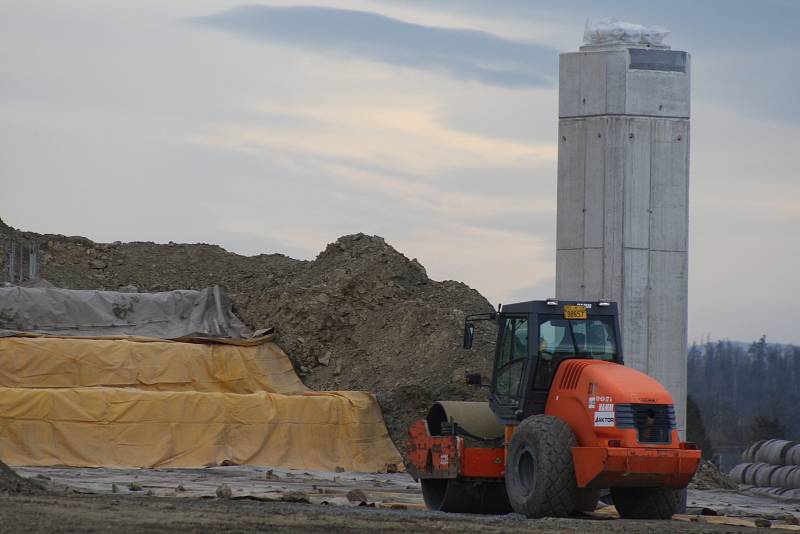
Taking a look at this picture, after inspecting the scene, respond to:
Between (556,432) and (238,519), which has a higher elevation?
(556,432)

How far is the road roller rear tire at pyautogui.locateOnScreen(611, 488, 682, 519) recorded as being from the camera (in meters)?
14.8

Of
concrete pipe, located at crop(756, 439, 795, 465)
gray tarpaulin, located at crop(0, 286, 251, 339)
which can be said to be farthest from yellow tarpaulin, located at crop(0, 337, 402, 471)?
concrete pipe, located at crop(756, 439, 795, 465)

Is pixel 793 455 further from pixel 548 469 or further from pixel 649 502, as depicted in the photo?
pixel 548 469

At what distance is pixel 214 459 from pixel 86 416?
238 centimetres

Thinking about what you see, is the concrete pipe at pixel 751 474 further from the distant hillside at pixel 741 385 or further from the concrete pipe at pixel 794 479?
the distant hillside at pixel 741 385

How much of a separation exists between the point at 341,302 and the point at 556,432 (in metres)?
18.4

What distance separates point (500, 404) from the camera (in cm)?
1543

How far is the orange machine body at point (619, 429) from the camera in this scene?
13.6 m

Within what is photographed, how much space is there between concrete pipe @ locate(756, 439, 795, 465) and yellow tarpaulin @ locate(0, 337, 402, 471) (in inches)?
288

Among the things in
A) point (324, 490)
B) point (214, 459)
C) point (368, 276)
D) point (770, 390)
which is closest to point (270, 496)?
point (324, 490)

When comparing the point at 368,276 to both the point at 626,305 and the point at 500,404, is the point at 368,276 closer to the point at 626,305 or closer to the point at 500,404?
the point at 626,305

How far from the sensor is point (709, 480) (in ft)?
82.5

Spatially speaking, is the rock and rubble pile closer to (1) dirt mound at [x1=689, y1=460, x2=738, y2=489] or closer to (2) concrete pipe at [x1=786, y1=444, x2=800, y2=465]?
(1) dirt mound at [x1=689, y1=460, x2=738, y2=489]

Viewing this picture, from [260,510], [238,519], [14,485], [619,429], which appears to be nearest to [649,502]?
[619,429]
